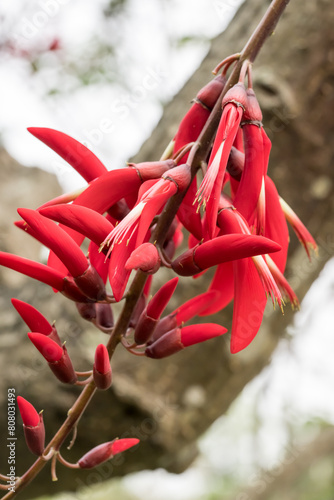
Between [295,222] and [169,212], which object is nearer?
[169,212]

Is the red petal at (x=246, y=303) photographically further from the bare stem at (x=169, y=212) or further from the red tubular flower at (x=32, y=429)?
the red tubular flower at (x=32, y=429)

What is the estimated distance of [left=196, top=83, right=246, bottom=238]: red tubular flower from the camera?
49cm

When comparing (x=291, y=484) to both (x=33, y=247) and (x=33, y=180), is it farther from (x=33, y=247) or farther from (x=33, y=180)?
(x=33, y=180)

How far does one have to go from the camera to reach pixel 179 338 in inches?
22.2

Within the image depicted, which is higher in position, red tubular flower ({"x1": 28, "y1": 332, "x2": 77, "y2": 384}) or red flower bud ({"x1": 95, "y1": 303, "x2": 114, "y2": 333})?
red tubular flower ({"x1": 28, "y1": 332, "x2": 77, "y2": 384})

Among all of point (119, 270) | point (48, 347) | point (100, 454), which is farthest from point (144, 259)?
point (100, 454)

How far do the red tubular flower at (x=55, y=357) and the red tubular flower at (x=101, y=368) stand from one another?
1.3 inches

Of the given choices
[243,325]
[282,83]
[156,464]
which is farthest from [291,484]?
[243,325]

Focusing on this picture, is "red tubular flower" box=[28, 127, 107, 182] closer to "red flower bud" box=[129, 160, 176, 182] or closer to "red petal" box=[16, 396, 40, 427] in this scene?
"red flower bud" box=[129, 160, 176, 182]

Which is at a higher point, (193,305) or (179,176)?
(179,176)

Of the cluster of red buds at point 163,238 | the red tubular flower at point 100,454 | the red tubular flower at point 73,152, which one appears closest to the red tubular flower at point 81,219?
the cluster of red buds at point 163,238

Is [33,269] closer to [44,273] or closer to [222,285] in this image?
[44,273]

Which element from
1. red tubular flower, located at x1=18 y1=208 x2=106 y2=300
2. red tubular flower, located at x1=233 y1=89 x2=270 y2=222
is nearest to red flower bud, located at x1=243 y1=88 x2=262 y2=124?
red tubular flower, located at x1=233 y1=89 x2=270 y2=222

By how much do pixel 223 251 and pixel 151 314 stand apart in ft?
0.39
